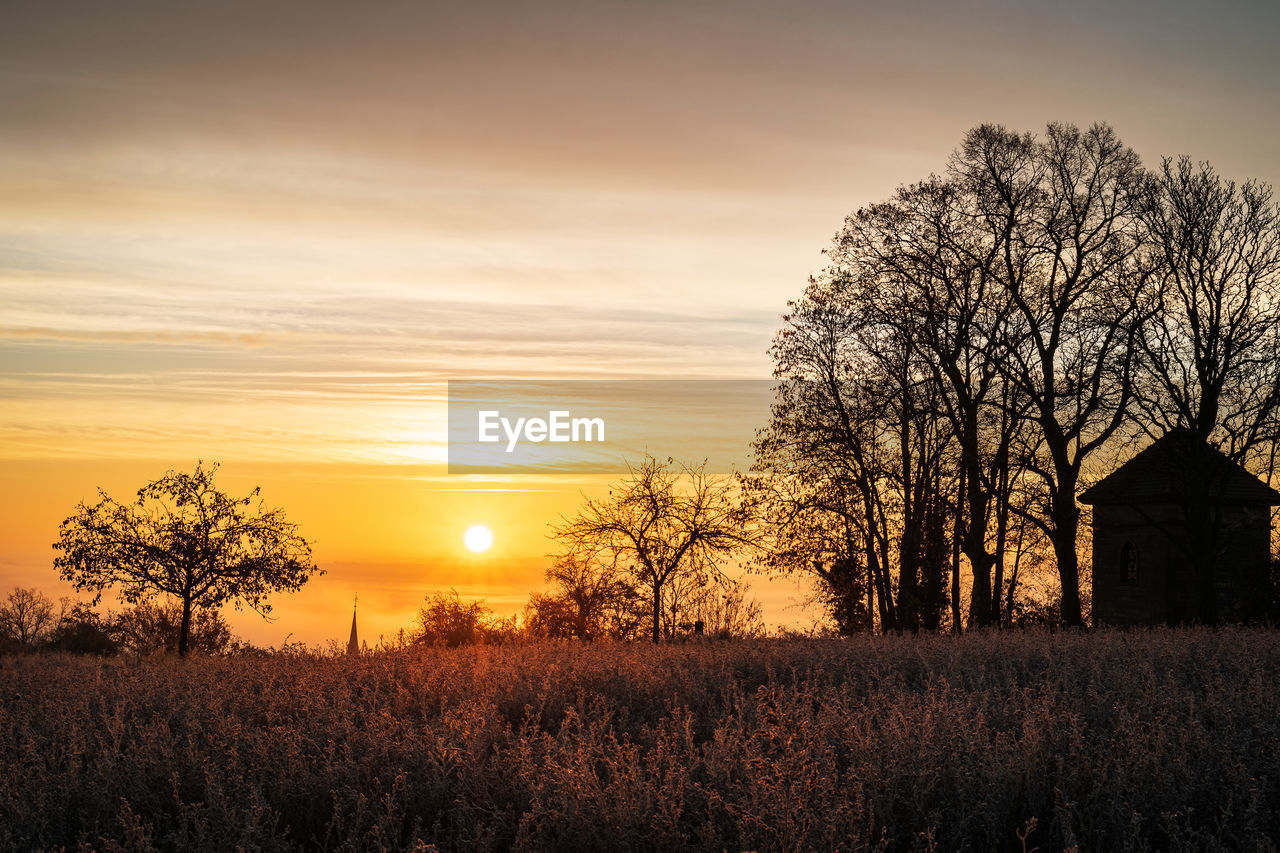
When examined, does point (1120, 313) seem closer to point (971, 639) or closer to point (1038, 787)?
point (971, 639)

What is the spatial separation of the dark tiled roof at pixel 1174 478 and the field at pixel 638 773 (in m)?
20.6

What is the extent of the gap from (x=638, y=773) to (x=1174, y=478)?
28.2m

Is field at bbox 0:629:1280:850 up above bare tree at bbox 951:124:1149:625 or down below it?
below

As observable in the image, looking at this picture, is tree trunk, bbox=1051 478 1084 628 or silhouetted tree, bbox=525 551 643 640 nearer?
tree trunk, bbox=1051 478 1084 628

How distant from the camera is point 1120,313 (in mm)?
26859

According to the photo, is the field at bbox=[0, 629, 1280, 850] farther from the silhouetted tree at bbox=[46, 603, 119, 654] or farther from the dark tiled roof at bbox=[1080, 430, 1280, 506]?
the silhouetted tree at bbox=[46, 603, 119, 654]

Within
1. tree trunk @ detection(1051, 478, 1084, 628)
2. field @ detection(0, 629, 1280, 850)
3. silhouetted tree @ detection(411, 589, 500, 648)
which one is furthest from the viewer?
silhouetted tree @ detection(411, 589, 500, 648)

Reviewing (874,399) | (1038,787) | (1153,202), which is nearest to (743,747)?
(1038,787)

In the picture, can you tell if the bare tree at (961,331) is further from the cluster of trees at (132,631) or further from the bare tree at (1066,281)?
the cluster of trees at (132,631)

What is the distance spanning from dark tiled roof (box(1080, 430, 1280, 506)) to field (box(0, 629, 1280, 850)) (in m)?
20.6

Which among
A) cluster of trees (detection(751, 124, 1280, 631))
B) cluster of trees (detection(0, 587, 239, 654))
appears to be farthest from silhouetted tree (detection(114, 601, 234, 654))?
cluster of trees (detection(751, 124, 1280, 631))

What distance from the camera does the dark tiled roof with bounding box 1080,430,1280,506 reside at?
93.1 ft

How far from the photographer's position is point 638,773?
595cm

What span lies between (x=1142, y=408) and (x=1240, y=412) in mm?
2626
